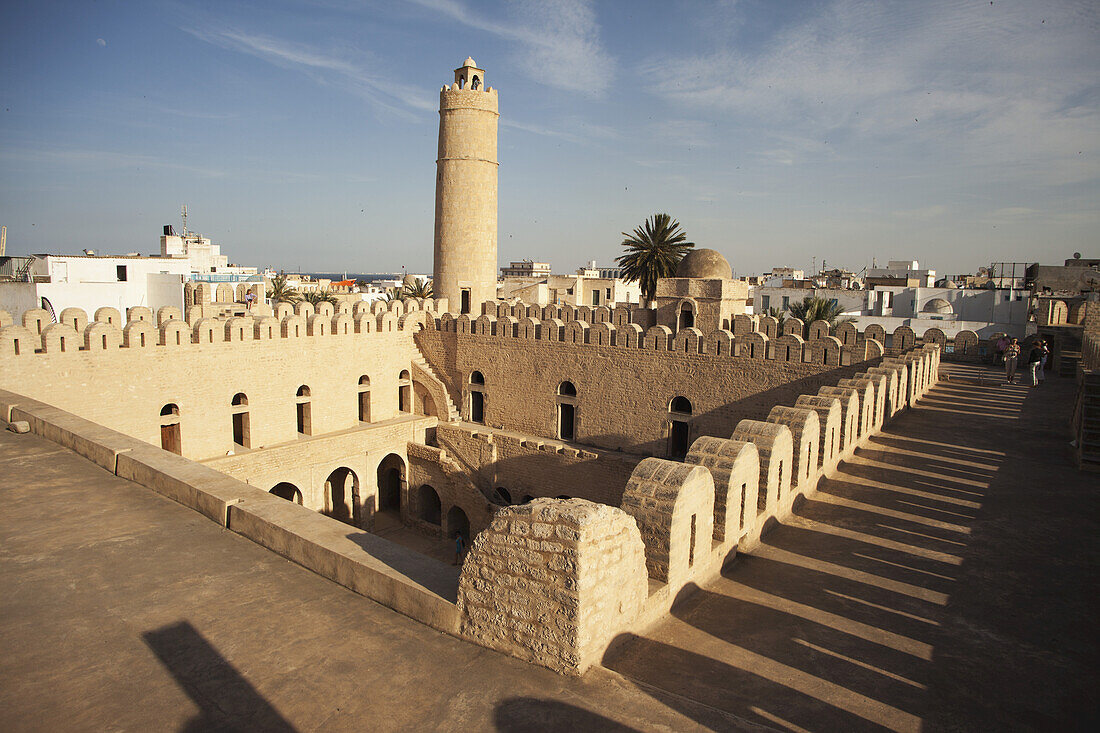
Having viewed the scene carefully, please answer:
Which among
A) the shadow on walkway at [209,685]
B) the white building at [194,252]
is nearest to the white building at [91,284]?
the white building at [194,252]

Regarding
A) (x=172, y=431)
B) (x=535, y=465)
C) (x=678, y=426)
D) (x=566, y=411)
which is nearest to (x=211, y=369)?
(x=172, y=431)

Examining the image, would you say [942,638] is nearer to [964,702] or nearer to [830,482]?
[964,702]

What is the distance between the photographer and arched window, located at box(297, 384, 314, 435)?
57.3ft

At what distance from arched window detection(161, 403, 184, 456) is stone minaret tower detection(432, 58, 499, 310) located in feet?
28.6

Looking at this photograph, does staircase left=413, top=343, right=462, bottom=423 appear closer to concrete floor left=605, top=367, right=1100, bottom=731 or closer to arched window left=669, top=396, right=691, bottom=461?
arched window left=669, top=396, right=691, bottom=461

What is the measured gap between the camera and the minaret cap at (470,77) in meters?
20.1

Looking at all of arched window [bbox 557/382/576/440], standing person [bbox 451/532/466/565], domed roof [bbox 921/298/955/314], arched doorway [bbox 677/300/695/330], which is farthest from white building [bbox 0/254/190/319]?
domed roof [bbox 921/298/955/314]

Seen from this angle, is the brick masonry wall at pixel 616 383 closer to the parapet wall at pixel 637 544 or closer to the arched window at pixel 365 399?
the arched window at pixel 365 399

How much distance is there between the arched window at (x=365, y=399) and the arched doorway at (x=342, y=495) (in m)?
1.59

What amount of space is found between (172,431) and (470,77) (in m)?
13.2

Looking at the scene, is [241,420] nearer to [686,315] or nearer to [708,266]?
[686,315]

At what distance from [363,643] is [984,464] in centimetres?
851

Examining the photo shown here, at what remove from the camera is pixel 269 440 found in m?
16.8

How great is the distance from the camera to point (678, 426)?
1563 cm
